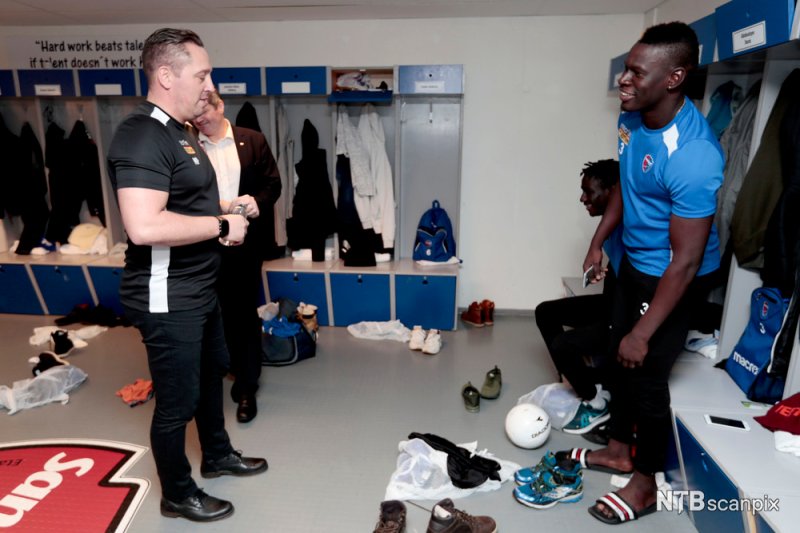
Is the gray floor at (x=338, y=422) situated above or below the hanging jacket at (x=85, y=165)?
below

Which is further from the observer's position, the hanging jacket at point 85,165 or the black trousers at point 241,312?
the hanging jacket at point 85,165

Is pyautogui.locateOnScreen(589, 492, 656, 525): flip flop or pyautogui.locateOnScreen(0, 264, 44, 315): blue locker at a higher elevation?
pyautogui.locateOnScreen(0, 264, 44, 315): blue locker

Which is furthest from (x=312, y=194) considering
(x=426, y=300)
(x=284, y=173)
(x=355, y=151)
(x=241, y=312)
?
(x=241, y=312)

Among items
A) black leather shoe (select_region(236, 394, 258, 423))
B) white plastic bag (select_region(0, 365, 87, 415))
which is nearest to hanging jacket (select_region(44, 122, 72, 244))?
white plastic bag (select_region(0, 365, 87, 415))

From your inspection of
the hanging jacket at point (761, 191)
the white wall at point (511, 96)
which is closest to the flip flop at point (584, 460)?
the hanging jacket at point (761, 191)

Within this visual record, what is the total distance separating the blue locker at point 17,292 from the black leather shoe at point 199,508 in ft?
9.70

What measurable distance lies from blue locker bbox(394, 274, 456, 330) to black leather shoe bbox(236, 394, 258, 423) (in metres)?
1.39

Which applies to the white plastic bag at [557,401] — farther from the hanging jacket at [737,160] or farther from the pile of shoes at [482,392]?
the hanging jacket at [737,160]

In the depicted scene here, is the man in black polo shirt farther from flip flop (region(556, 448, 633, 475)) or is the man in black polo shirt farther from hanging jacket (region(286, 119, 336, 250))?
hanging jacket (region(286, 119, 336, 250))

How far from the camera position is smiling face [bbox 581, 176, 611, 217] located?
8.11 feet

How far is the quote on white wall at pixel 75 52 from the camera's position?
390 cm

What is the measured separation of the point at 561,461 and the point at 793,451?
761mm

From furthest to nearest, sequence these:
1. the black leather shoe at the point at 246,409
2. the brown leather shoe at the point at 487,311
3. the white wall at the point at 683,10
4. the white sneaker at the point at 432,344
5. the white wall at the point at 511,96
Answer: the brown leather shoe at the point at 487,311, the white wall at the point at 511,96, the white sneaker at the point at 432,344, the white wall at the point at 683,10, the black leather shoe at the point at 246,409

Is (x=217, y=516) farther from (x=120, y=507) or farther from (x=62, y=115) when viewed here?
(x=62, y=115)
